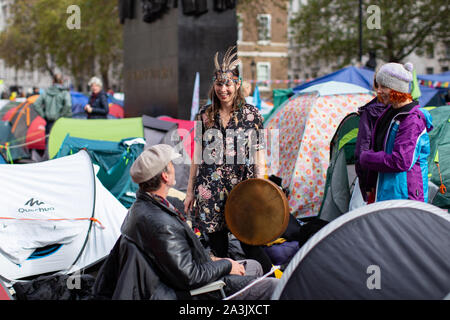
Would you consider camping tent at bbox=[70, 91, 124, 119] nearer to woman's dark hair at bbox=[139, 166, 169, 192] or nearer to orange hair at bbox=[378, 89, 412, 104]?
orange hair at bbox=[378, 89, 412, 104]

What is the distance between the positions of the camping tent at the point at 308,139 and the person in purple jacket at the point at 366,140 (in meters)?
2.33

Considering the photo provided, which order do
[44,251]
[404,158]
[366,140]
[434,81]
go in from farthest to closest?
[434,81]
[44,251]
[366,140]
[404,158]

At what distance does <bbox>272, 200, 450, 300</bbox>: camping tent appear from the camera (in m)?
2.44

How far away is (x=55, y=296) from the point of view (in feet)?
12.4

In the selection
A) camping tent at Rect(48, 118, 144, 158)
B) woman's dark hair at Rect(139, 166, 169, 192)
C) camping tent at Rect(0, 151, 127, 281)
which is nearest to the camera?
woman's dark hair at Rect(139, 166, 169, 192)

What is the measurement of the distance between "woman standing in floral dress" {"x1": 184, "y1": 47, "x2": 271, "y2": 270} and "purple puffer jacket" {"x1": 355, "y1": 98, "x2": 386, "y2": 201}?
0.75 meters

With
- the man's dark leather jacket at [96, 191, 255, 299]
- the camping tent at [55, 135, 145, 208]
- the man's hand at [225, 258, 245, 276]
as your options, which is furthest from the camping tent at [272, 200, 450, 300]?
the camping tent at [55, 135, 145, 208]

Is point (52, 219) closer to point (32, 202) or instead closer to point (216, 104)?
point (32, 202)

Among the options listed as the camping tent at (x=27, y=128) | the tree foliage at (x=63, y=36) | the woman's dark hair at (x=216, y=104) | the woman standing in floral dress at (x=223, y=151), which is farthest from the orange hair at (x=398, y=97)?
the tree foliage at (x=63, y=36)

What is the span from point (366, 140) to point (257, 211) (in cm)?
109

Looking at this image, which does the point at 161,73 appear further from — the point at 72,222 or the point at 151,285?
the point at 151,285

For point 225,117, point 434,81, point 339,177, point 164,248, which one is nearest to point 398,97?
point 225,117

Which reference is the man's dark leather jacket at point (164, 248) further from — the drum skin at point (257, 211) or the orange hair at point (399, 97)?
the orange hair at point (399, 97)

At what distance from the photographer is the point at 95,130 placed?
8047mm
